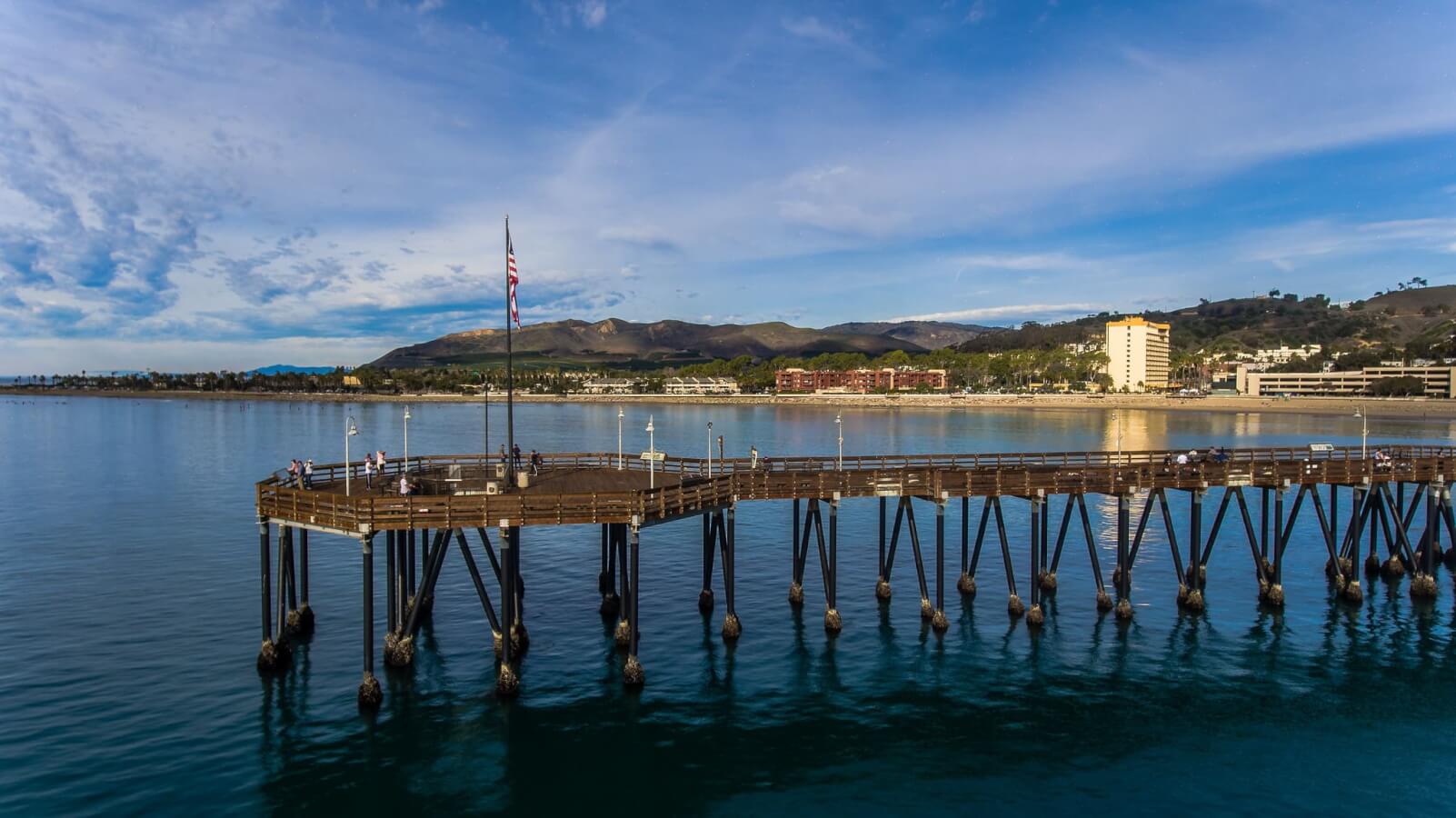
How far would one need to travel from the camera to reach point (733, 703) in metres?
27.6

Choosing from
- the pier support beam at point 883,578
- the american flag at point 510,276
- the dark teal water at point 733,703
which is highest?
the american flag at point 510,276

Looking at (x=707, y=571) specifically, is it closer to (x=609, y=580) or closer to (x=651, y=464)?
(x=609, y=580)

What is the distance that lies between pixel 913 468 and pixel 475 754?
2056 centimetres

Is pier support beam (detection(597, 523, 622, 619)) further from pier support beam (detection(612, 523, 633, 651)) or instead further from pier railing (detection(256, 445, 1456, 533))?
pier railing (detection(256, 445, 1456, 533))

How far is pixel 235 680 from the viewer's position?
28.9 meters

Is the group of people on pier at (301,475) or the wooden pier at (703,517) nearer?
the wooden pier at (703,517)

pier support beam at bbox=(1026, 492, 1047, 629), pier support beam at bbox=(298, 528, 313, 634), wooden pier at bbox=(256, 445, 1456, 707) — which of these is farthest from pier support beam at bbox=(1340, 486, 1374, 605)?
pier support beam at bbox=(298, 528, 313, 634)

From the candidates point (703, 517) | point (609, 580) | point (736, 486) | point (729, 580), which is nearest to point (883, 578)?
point (703, 517)

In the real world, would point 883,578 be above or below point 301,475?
below

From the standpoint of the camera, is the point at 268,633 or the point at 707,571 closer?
the point at 268,633

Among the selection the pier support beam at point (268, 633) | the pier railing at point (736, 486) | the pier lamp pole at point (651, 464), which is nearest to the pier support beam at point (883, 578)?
the pier railing at point (736, 486)

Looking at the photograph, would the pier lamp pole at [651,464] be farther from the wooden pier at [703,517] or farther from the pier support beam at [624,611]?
the pier support beam at [624,611]

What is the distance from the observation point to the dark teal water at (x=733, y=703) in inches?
872

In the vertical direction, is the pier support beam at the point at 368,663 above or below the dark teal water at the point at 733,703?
above
